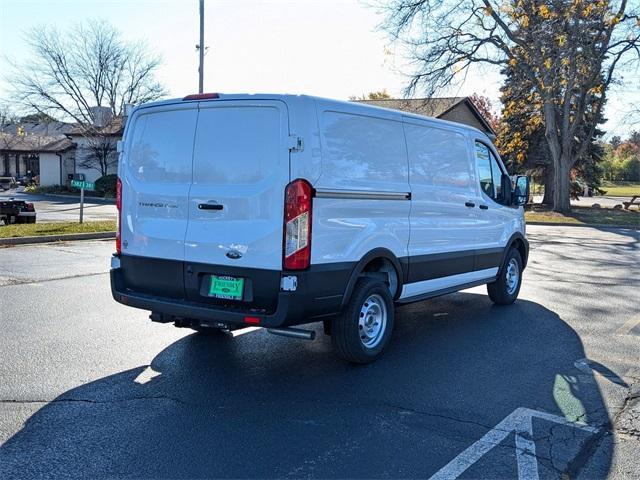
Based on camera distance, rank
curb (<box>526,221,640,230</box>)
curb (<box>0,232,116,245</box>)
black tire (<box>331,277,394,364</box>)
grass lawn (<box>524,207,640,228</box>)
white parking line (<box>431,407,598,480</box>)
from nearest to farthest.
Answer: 1. white parking line (<box>431,407,598,480</box>)
2. black tire (<box>331,277,394,364</box>)
3. curb (<box>0,232,116,245</box>)
4. curb (<box>526,221,640,230</box>)
5. grass lawn (<box>524,207,640,228</box>)

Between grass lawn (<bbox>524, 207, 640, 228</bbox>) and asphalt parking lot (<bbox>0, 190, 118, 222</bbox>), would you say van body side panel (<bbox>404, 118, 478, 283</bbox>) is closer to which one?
asphalt parking lot (<bbox>0, 190, 118, 222</bbox>)

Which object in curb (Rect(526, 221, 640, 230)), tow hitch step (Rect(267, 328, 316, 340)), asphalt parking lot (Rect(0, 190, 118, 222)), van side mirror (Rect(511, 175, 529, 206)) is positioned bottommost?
asphalt parking lot (Rect(0, 190, 118, 222))

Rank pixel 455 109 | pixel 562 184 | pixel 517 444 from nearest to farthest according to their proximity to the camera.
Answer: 1. pixel 517 444
2. pixel 562 184
3. pixel 455 109

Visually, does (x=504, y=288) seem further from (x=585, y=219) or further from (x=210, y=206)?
(x=585, y=219)

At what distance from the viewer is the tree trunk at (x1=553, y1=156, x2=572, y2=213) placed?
2869cm


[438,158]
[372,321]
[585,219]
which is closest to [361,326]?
[372,321]

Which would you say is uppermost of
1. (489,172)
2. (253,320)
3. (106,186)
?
(489,172)

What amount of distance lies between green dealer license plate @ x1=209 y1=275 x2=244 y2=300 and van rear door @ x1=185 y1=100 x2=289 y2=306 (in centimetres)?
5

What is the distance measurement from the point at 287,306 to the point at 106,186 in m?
36.3

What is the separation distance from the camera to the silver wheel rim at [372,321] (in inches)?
213

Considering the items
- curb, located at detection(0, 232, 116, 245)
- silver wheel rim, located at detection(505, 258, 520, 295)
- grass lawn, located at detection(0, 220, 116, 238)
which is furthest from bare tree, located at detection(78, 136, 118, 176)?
silver wheel rim, located at detection(505, 258, 520, 295)

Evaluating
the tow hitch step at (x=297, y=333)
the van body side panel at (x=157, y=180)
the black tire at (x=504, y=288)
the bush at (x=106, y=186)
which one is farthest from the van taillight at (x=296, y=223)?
the bush at (x=106, y=186)

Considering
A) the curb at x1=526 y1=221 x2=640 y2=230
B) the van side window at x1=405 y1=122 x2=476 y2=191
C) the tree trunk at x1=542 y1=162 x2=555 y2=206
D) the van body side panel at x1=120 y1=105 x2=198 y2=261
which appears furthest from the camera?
the tree trunk at x1=542 y1=162 x2=555 y2=206

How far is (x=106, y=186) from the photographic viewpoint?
3806 centimetres
